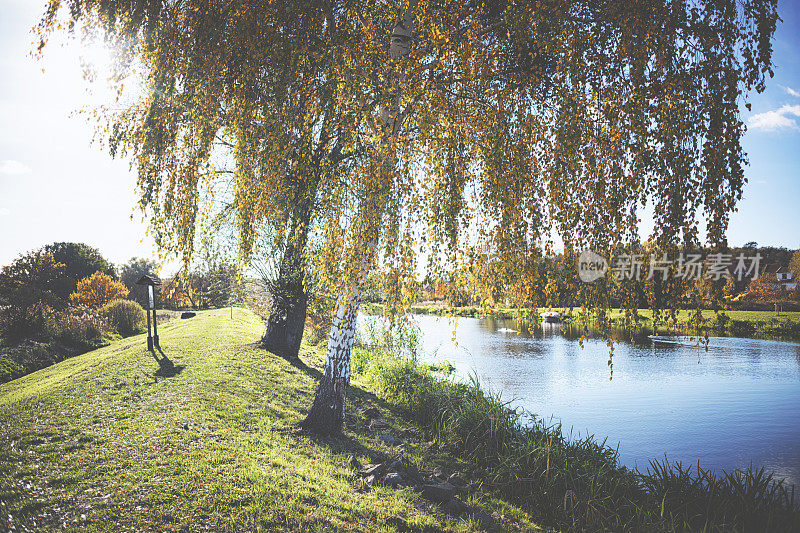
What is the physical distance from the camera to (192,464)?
566 centimetres

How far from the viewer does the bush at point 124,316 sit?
22094 millimetres

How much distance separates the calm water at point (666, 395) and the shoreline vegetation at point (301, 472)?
201 cm

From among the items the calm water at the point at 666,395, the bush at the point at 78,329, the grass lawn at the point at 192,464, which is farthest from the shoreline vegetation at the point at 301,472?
the bush at the point at 78,329

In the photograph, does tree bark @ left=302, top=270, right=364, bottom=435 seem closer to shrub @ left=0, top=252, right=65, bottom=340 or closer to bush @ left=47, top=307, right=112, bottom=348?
bush @ left=47, top=307, right=112, bottom=348

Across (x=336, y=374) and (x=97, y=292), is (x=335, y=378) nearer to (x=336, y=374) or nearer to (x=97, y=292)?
(x=336, y=374)

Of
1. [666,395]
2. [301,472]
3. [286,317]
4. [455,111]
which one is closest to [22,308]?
[286,317]

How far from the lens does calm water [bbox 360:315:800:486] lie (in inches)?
373

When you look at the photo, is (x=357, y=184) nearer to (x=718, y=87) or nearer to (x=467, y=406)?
(x=718, y=87)

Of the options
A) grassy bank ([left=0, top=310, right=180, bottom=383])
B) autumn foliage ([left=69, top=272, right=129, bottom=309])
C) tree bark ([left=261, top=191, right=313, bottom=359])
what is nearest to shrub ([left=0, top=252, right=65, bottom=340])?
grassy bank ([left=0, top=310, right=180, bottom=383])

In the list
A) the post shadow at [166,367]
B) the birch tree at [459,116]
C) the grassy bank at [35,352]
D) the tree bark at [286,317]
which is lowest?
the grassy bank at [35,352]

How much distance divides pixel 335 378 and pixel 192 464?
2615 mm

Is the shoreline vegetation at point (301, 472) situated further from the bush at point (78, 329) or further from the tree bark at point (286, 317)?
the bush at point (78, 329)

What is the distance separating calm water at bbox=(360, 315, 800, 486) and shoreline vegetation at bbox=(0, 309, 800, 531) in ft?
6.59

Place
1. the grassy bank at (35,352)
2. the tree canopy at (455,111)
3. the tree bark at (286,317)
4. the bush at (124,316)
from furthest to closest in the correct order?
the bush at (124,316), the grassy bank at (35,352), the tree bark at (286,317), the tree canopy at (455,111)
